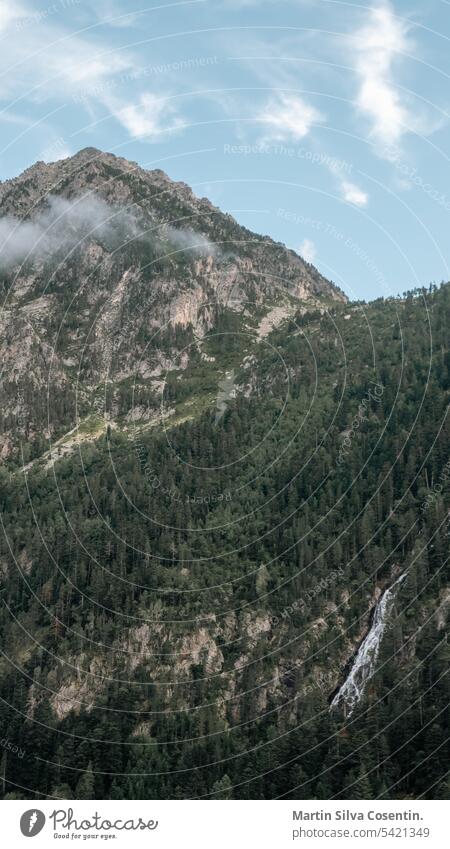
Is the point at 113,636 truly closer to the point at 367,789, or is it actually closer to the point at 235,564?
the point at 235,564

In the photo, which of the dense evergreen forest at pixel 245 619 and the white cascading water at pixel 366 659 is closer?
the dense evergreen forest at pixel 245 619

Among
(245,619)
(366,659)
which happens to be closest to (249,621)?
(245,619)

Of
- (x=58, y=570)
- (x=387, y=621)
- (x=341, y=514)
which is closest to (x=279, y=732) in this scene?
(x=387, y=621)

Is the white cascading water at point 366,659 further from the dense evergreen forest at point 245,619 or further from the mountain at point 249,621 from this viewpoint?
the dense evergreen forest at point 245,619

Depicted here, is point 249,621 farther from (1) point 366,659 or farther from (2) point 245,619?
(1) point 366,659

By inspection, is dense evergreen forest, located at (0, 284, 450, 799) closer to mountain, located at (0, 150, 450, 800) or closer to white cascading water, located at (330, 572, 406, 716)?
mountain, located at (0, 150, 450, 800)

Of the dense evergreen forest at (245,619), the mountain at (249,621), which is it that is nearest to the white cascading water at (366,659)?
the mountain at (249,621)

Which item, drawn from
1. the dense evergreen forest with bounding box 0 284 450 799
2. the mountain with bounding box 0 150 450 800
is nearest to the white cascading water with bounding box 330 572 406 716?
the mountain with bounding box 0 150 450 800
